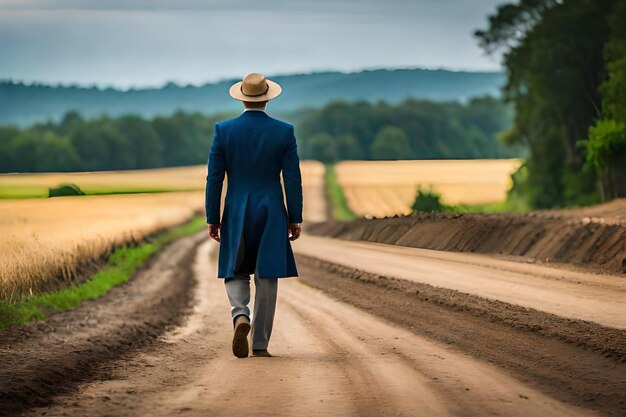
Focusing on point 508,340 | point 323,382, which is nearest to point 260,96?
point 323,382

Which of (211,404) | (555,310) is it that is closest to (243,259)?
(211,404)

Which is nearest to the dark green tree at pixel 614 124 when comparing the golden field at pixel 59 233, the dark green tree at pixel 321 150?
the golden field at pixel 59 233

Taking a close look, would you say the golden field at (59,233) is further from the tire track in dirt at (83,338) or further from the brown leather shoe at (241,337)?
the brown leather shoe at (241,337)

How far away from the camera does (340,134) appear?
138 m

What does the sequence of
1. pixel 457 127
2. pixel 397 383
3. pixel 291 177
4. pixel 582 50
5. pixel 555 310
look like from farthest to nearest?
pixel 457 127 < pixel 582 50 < pixel 555 310 < pixel 291 177 < pixel 397 383

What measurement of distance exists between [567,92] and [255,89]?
43.8 meters

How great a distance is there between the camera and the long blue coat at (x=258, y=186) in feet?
32.4

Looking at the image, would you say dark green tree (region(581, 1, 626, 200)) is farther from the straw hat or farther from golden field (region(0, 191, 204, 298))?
the straw hat

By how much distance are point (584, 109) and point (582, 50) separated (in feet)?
10.7

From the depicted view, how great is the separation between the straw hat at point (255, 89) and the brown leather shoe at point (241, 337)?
2.10 m

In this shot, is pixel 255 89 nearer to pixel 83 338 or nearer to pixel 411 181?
pixel 83 338

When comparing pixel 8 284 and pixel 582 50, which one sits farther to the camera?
pixel 582 50

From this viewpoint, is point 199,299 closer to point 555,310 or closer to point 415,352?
point 555,310

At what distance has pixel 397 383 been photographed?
8180mm
